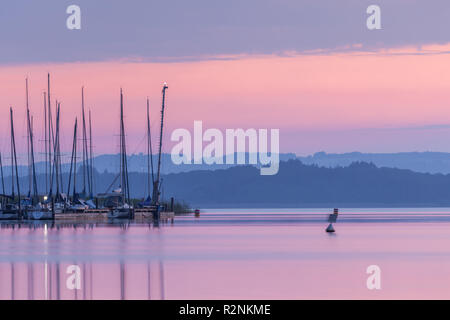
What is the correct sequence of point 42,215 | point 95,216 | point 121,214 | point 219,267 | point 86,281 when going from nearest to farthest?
point 86,281 < point 219,267 < point 42,215 < point 95,216 < point 121,214

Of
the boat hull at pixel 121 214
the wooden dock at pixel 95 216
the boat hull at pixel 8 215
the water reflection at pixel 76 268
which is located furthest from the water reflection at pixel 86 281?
the boat hull at pixel 8 215

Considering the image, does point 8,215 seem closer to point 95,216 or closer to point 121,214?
point 95,216

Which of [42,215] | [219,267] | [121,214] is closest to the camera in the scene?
[219,267]

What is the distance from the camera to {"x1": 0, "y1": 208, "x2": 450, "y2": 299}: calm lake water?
3659cm

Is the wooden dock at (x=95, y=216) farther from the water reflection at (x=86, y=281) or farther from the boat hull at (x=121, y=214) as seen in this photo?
the water reflection at (x=86, y=281)

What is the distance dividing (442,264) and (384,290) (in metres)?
15.3

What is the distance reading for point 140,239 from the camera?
77312mm

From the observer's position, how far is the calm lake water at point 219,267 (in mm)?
36594

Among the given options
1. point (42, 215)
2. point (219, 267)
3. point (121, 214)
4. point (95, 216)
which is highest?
point (219, 267)

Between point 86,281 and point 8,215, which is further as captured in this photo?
point 8,215

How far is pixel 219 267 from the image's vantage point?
4938 centimetres

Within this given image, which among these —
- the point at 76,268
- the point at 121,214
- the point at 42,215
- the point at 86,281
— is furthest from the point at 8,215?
the point at 86,281
